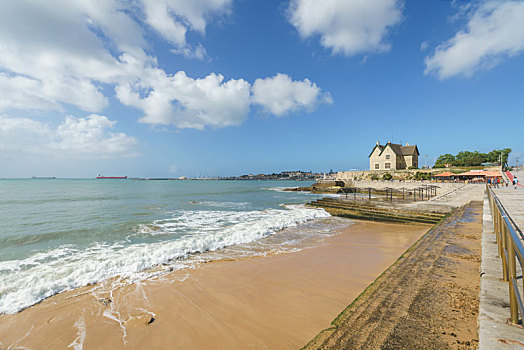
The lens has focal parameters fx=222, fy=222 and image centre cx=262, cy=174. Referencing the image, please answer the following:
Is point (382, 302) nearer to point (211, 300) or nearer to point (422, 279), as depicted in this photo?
point (422, 279)

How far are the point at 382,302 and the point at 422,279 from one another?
1566 mm

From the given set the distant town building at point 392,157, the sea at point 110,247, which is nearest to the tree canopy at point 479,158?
the distant town building at point 392,157

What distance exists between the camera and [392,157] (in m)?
61.7

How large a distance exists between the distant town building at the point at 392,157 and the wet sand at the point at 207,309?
208 feet

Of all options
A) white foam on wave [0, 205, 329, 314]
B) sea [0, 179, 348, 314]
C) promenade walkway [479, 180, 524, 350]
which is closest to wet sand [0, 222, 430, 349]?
white foam on wave [0, 205, 329, 314]

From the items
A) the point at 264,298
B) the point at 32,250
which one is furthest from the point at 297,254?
the point at 32,250

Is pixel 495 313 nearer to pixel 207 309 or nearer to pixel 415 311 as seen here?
pixel 415 311

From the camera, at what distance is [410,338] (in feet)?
9.97

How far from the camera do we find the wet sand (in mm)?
4070

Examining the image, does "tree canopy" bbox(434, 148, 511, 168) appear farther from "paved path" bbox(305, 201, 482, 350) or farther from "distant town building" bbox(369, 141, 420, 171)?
"paved path" bbox(305, 201, 482, 350)

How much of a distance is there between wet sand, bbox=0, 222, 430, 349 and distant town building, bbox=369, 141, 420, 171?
A: 208ft

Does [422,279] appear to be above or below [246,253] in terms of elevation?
above

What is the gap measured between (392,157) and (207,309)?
68481mm

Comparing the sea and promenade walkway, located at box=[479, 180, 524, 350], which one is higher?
promenade walkway, located at box=[479, 180, 524, 350]
